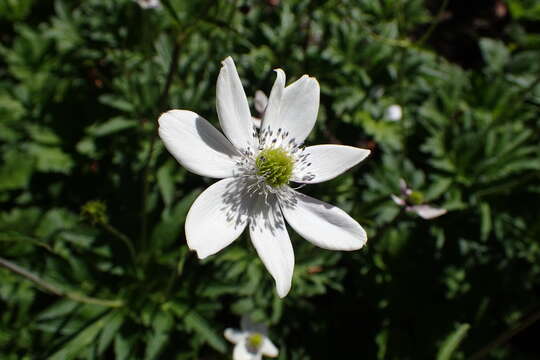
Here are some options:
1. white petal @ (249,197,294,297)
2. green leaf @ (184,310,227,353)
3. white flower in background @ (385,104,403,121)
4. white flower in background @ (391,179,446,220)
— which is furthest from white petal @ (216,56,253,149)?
white flower in background @ (385,104,403,121)

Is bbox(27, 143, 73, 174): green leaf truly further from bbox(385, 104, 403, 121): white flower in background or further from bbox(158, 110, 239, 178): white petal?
bbox(385, 104, 403, 121): white flower in background

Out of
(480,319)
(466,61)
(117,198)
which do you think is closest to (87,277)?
(117,198)

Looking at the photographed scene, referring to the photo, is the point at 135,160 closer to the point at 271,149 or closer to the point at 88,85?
the point at 88,85

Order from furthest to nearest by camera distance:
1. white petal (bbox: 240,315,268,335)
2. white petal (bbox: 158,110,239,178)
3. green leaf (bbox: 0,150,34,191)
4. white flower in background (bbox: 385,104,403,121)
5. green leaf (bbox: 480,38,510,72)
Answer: green leaf (bbox: 480,38,510,72) < white flower in background (bbox: 385,104,403,121) < green leaf (bbox: 0,150,34,191) < white petal (bbox: 240,315,268,335) < white petal (bbox: 158,110,239,178)

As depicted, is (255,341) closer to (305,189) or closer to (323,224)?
(305,189)

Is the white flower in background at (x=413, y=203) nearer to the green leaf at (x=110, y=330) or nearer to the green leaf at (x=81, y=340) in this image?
the green leaf at (x=110, y=330)

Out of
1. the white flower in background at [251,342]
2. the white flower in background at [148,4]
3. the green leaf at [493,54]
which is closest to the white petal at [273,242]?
the white flower in background at [251,342]

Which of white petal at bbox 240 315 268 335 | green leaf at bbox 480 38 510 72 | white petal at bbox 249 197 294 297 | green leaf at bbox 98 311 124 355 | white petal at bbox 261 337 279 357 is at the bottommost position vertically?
white petal at bbox 261 337 279 357
